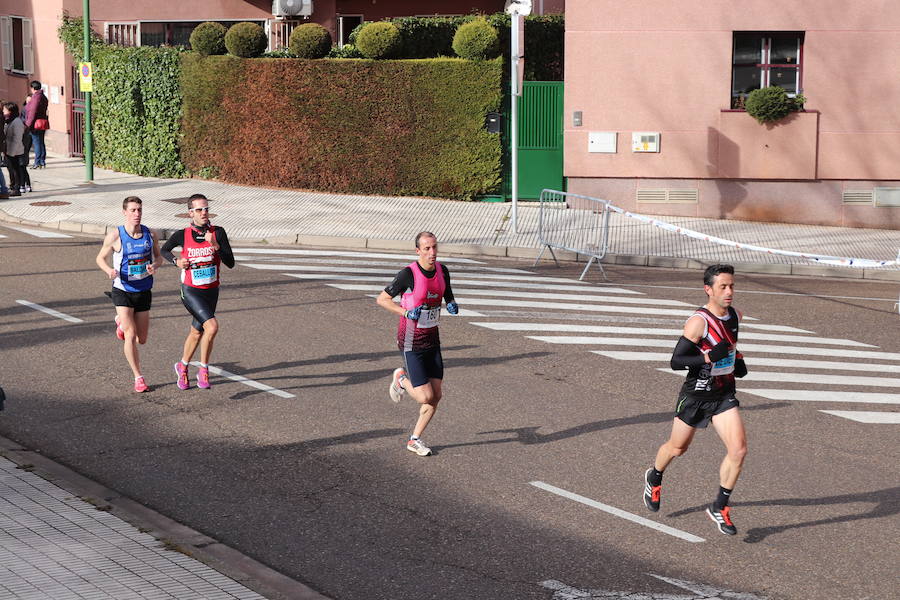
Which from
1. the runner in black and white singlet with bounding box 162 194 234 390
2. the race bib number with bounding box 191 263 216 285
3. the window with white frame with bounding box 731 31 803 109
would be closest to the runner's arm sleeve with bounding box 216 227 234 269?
the runner in black and white singlet with bounding box 162 194 234 390

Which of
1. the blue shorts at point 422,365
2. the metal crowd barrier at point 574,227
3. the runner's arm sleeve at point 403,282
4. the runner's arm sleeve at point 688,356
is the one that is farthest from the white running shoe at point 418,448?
the metal crowd barrier at point 574,227

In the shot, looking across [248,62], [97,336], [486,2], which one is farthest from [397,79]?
[97,336]

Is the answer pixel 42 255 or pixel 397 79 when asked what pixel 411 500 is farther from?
pixel 397 79

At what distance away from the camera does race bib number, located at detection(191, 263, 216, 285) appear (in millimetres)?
12086

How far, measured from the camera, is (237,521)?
29.7 feet

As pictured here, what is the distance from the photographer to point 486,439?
36.0 feet

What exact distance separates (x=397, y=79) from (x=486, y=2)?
9.25 meters

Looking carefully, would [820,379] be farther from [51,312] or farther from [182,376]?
[51,312]

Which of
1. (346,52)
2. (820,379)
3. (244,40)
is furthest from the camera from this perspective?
(244,40)

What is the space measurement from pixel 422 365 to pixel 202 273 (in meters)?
2.84

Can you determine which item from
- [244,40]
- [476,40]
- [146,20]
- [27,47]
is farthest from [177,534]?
[27,47]

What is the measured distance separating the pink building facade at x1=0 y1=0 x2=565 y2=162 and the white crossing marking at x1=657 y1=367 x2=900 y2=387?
20440 millimetres

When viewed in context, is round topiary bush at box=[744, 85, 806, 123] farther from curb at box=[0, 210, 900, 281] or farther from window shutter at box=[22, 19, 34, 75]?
window shutter at box=[22, 19, 34, 75]

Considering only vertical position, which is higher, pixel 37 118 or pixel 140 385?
pixel 37 118
